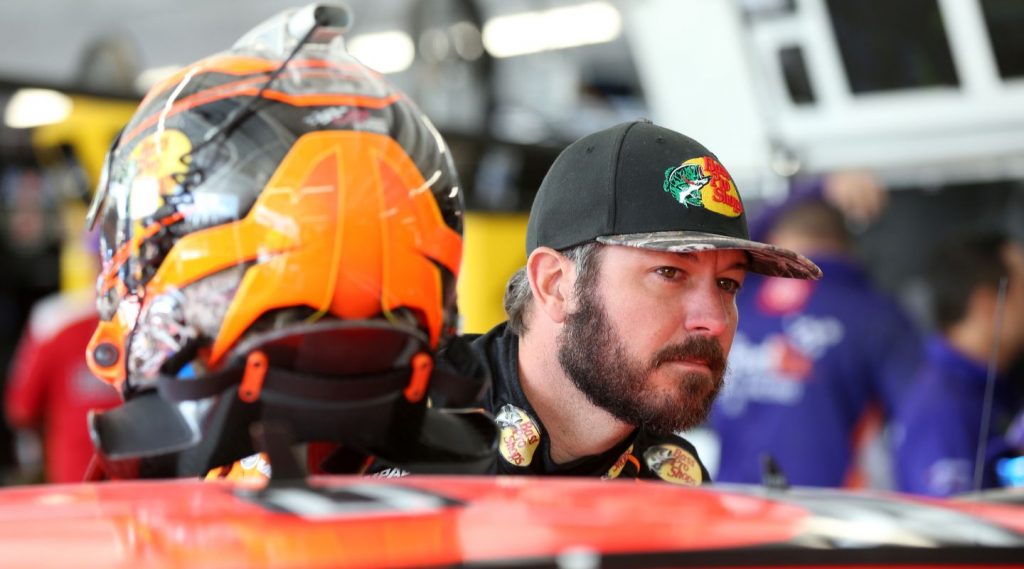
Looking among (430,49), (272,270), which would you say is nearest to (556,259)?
(272,270)

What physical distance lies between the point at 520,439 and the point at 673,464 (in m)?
0.24

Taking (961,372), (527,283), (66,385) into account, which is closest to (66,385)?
(66,385)

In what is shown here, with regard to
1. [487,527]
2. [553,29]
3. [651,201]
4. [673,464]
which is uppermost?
[553,29]

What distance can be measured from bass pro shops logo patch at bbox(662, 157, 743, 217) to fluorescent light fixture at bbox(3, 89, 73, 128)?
3.46 m

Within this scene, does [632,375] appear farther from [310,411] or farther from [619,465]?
[310,411]

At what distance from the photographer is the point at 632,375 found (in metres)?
1.81

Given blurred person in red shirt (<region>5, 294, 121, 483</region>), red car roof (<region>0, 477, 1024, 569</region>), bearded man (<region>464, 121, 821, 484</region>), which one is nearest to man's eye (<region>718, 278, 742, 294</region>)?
bearded man (<region>464, 121, 821, 484</region>)

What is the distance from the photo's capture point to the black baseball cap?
1756 mm

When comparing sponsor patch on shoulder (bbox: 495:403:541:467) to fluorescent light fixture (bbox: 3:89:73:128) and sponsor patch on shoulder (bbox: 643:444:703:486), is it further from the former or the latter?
fluorescent light fixture (bbox: 3:89:73:128)

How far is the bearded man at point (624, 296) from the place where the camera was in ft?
5.84

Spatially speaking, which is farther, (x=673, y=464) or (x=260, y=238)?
(x=673, y=464)

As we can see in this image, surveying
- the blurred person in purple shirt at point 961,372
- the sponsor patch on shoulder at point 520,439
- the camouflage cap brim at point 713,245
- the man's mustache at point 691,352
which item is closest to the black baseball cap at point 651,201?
the camouflage cap brim at point 713,245

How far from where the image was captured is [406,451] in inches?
71.9

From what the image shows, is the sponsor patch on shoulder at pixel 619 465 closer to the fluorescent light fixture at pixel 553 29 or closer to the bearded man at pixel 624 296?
the bearded man at pixel 624 296
